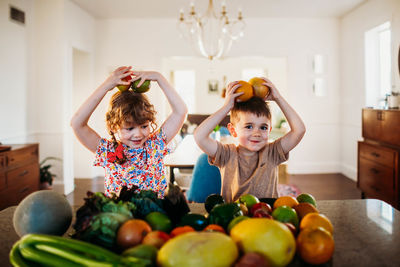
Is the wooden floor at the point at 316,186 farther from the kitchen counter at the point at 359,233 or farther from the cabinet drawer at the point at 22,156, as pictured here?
the kitchen counter at the point at 359,233

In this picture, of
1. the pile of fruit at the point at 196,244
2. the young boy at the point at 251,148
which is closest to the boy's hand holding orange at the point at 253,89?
the young boy at the point at 251,148

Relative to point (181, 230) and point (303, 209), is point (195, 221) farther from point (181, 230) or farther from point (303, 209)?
point (303, 209)

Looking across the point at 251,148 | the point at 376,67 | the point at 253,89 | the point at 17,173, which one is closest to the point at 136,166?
the point at 251,148

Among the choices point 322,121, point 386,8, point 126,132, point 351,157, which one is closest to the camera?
point 126,132

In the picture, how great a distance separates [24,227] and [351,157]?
608 cm

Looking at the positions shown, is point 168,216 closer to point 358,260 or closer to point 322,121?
point 358,260

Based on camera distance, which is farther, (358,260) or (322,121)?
(322,121)

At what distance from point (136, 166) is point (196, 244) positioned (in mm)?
945

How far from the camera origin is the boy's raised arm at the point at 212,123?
50.3 inches

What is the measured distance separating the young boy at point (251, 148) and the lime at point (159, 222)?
602mm

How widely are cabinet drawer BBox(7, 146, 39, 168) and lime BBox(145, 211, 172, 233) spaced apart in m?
3.14

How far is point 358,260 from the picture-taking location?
0.75m

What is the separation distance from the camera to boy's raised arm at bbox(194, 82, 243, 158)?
4.19 feet

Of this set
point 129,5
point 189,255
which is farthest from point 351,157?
point 189,255
